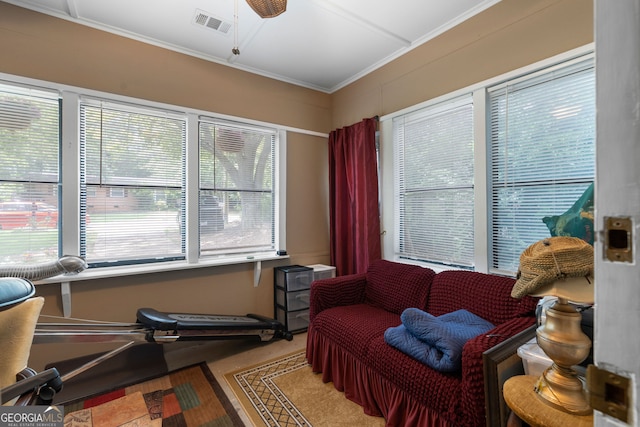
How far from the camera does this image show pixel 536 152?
192 cm

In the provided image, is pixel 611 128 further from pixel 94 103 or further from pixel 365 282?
pixel 94 103

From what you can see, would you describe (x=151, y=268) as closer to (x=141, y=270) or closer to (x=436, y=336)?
(x=141, y=270)

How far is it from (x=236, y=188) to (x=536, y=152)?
2.59 m

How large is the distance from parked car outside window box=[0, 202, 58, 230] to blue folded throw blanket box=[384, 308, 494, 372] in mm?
2613

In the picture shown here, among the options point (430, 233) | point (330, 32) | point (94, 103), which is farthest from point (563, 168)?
point (94, 103)

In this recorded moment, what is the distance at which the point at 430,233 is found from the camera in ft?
8.53

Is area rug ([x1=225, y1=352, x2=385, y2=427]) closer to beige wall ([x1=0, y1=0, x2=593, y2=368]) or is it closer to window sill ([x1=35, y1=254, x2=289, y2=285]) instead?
beige wall ([x1=0, y1=0, x2=593, y2=368])

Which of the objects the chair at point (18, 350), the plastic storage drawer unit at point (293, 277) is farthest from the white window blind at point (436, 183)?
the chair at point (18, 350)

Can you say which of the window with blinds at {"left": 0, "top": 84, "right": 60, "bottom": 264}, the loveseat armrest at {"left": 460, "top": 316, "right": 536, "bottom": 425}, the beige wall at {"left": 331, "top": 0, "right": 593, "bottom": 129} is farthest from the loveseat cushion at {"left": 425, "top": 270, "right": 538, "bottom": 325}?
the window with blinds at {"left": 0, "top": 84, "right": 60, "bottom": 264}

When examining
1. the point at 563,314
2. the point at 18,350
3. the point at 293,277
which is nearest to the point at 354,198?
the point at 293,277

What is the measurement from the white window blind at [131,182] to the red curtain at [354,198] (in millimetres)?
1638

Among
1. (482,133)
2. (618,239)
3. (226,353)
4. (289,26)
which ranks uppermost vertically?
(289,26)

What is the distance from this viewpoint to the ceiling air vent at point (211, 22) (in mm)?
2250

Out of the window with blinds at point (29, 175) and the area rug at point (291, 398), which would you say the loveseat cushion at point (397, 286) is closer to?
the area rug at point (291, 398)
